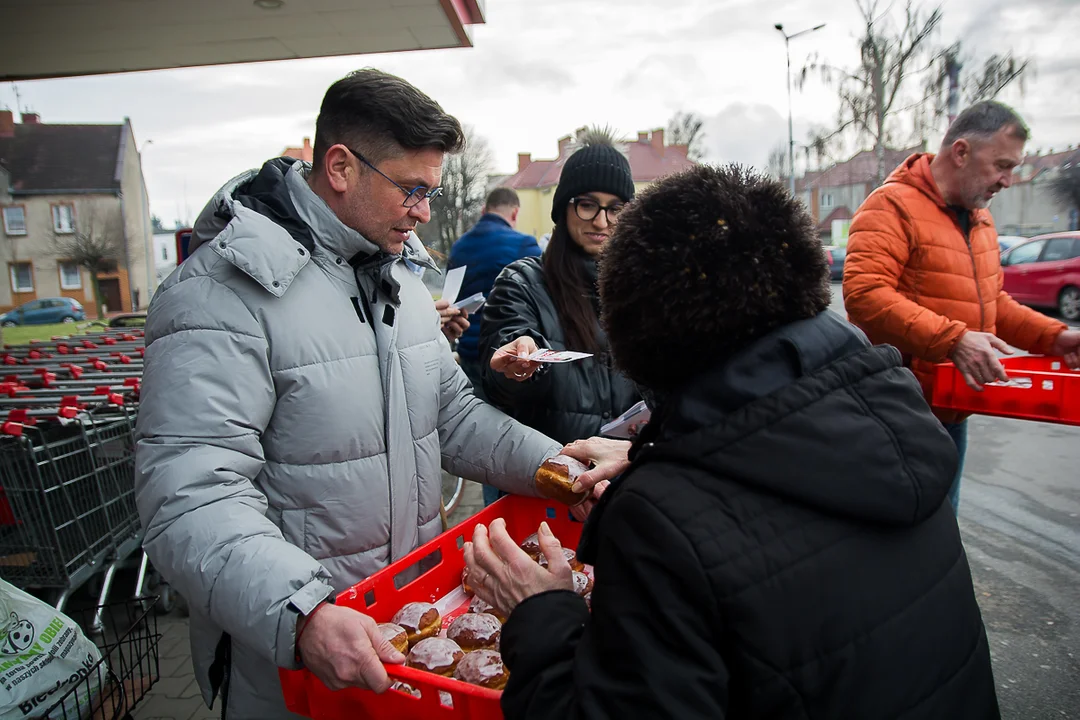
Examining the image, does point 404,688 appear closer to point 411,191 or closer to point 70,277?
point 411,191

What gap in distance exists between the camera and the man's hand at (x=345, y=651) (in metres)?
1.29

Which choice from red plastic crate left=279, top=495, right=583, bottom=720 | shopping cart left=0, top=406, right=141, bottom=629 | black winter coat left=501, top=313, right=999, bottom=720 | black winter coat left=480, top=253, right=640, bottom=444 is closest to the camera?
black winter coat left=501, top=313, right=999, bottom=720

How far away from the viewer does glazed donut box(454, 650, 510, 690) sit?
1.38m

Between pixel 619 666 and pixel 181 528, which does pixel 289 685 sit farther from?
pixel 619 666

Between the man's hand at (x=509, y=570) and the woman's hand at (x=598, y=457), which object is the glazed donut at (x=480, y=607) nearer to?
the man's hand at (x=509, y=570)

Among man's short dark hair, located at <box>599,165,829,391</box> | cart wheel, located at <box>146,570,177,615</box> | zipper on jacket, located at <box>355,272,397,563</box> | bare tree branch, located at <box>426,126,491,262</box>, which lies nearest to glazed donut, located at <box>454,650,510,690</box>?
zipper on jacket, located at <box>355,272,397,563</box>

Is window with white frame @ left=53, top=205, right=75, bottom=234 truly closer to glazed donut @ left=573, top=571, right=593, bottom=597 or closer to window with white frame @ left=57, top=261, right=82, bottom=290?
window with white frame @ left=57, top=261, right=82, bottom=290

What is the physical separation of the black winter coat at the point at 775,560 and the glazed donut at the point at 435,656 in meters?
0.35

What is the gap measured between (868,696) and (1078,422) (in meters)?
2.49

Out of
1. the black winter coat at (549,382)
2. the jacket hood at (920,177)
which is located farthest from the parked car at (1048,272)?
the black winter coat at (549,382)

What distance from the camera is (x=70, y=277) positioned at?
39719 millimetres

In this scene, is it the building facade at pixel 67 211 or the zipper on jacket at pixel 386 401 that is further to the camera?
the building facade at pixel 67 211

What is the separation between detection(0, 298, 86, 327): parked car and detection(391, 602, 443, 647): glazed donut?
35.1 m

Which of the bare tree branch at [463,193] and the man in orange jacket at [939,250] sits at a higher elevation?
the bare tree branch at [463,193]
